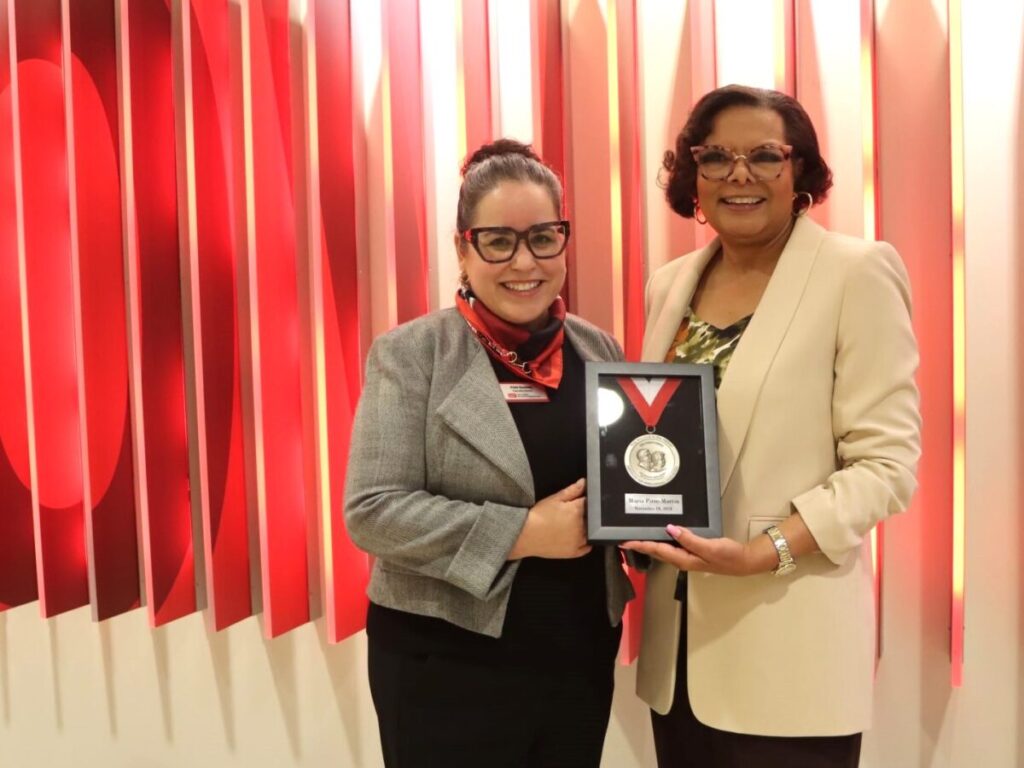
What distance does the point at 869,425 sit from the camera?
1.27 meters

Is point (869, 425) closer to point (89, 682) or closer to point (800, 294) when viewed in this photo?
point (800, 294)

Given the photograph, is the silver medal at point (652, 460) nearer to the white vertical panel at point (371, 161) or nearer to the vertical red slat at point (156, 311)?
the white vertical panel at point (371, 161)

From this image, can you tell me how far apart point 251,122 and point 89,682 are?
184cm

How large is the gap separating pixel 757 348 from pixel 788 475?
0.21 metres

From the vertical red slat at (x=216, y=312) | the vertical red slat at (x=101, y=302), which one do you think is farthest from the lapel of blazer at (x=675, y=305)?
the vertical red slat at (x=101, y=302)

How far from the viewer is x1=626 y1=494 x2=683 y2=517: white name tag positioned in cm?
130

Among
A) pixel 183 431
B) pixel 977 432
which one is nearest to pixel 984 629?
pixel 977 432

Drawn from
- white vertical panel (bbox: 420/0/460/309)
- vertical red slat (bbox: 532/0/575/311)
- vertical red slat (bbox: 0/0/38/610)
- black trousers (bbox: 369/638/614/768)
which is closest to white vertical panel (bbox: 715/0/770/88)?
vertical red slat (bbox: 532/0/575/311)

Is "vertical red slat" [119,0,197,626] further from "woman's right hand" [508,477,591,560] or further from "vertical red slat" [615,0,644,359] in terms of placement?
"woman's right hand" [508,477,591,560]

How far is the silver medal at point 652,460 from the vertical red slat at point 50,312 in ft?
6.21

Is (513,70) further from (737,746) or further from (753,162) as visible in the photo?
(737,746)

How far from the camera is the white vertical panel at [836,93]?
6.00 ft

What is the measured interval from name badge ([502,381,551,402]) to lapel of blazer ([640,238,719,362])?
22 centimetres

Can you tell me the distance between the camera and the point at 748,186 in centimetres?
139
